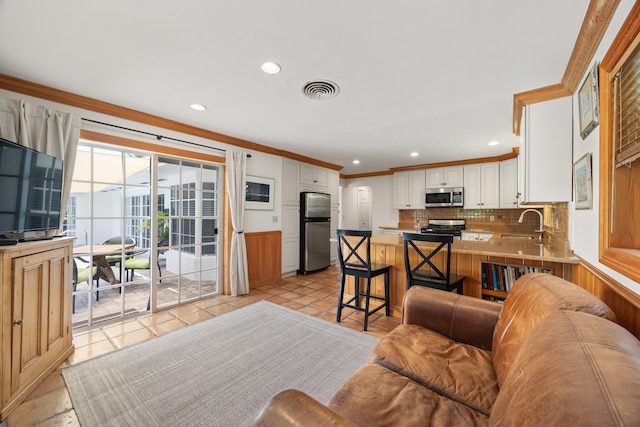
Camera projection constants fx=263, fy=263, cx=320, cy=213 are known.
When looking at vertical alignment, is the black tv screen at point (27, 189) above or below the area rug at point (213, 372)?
above

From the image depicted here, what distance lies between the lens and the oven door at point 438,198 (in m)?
5.43

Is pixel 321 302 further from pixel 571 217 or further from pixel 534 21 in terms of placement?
pixel 534 21

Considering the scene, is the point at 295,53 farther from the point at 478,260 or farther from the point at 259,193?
the point at 259,193

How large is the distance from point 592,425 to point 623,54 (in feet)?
4.99

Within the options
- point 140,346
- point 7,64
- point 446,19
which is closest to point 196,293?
point 140,346

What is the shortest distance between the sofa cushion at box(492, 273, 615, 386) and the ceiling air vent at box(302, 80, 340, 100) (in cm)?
198

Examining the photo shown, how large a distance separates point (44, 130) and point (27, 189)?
2.46ft

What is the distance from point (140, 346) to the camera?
234 cm

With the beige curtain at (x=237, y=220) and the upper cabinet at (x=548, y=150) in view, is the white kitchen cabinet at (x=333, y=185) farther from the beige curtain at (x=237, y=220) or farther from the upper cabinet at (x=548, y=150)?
the upper cabinet at (x=548, y=150)

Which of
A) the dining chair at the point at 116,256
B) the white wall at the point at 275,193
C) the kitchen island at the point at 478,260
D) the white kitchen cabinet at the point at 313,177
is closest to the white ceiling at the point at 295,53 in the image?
the white wall at the point at 275,193

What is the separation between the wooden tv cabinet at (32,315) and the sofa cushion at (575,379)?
2494 millimetres

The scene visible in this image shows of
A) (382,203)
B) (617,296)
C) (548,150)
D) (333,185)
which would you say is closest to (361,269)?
(617,296)

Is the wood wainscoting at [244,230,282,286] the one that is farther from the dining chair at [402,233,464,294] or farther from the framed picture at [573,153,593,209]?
the framed picture at [573,153,593,209]

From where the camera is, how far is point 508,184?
16.0 ft
